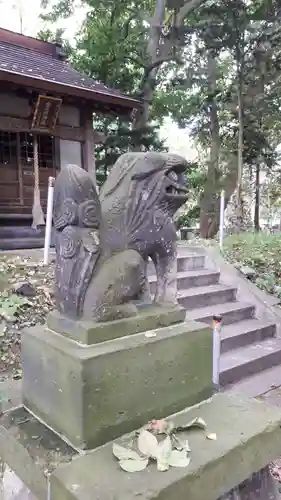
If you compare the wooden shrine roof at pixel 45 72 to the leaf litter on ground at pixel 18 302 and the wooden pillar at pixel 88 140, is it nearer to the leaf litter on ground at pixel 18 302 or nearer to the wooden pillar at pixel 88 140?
the wooden pillar at pixel 88 140

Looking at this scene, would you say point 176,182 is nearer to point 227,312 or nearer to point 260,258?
point 227,312

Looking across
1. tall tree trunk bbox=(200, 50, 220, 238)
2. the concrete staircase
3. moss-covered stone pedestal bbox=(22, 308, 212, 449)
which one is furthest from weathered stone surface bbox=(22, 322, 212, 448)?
tall tree trunk bbox=(200, 50, 220, 238)

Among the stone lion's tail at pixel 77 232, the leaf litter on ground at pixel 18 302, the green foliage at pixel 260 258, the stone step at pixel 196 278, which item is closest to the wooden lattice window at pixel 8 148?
the leaf litter on ground at pixel 18 302

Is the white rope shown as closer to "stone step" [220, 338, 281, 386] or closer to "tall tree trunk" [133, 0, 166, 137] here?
"tall tree trunk" [133, 0, 166, 137]

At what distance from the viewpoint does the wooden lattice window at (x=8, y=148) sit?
7.54 metres

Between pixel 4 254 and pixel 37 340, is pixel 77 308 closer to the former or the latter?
pixel 37 340

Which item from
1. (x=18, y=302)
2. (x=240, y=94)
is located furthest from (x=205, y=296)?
(x=240, y=94)

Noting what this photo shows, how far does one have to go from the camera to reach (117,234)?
168cm

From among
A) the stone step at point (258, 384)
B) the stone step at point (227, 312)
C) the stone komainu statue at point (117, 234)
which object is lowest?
the stone step at point (258, 384)

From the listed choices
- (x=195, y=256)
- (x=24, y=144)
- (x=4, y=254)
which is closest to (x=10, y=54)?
(x=24, y=144)

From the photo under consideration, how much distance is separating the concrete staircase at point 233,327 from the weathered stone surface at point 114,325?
6.48ft

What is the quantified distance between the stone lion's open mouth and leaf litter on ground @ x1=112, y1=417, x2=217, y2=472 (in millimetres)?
965

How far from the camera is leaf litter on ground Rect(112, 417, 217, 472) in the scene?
1.39m

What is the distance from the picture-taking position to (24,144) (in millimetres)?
7801
